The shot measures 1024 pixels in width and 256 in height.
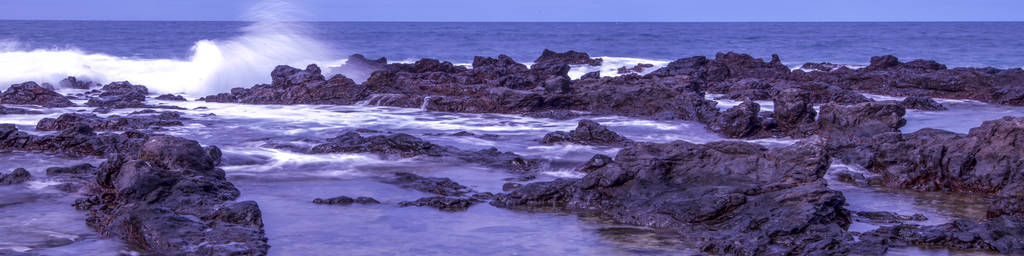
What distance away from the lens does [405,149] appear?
40.1 feet

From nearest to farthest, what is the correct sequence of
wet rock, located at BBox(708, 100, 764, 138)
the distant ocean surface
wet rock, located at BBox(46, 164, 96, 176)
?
wet rock, located at BBox(46, 164, 96, 176) < wet rock, located at BBox(708, 100, 764, 138) < the distant ocean surface

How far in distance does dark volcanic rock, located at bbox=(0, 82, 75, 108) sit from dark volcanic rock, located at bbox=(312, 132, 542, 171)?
9884 millimetres

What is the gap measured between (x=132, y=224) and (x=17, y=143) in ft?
20.9

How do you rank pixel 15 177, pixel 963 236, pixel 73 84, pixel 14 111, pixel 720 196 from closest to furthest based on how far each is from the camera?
pixel 963 236
pixel 720 196
pixel 15 177
pixel 14 111
pixel 73 84

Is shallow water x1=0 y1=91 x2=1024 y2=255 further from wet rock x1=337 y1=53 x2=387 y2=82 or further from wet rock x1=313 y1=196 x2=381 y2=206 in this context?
wet rock x1=337 y1=53 x2=387 y2=82

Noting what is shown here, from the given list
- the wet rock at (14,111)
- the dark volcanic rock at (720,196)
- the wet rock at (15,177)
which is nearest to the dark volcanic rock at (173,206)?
the wet rock at (15,177)

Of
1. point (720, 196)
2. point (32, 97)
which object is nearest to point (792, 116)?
point (720, 196)

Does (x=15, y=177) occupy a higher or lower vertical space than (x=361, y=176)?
higher

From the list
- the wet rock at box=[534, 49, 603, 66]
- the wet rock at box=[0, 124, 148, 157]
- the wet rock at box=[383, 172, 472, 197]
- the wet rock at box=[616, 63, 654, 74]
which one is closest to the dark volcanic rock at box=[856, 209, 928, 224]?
the wet rock at box=[383, 172, 472, 197]

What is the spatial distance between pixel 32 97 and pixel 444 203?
14736mm

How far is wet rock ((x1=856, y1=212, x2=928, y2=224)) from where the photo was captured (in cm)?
805

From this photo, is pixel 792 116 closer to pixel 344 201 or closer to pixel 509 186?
pixel 509 186

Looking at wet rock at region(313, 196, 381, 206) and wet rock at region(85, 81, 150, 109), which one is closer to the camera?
wet rock at region(313, 196, 381, 206)

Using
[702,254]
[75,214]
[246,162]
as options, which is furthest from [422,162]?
[702,254]
